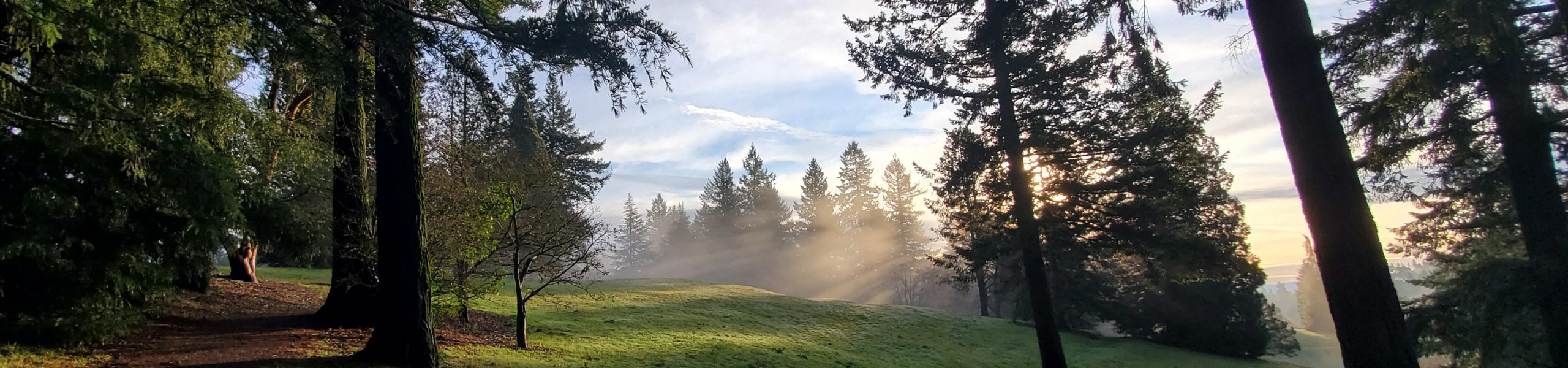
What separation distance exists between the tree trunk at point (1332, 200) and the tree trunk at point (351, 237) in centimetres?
1183

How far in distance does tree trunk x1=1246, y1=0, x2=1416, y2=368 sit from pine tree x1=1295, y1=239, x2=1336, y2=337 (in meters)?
70.1

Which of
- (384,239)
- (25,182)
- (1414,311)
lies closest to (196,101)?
(25,182)

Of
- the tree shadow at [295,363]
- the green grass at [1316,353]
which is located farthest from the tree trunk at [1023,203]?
the green grass at [1316,353]

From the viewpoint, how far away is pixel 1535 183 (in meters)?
10.4

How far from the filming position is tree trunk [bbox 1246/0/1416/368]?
15.9ft

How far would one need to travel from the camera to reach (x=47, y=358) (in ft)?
21.2

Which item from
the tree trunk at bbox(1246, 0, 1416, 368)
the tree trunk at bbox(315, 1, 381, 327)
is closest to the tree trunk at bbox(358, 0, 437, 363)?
the tree trunk at bbox(315, 1, 381, 327)

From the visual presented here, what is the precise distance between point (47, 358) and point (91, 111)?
3.12m

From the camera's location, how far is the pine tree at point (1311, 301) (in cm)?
6594

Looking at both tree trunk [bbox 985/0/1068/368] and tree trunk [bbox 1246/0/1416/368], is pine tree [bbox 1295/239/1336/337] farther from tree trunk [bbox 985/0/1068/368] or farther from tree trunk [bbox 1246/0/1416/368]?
tree trunk [bbox 1246/0/1416/368]

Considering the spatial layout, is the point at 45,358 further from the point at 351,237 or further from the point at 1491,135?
the point at 1491,135

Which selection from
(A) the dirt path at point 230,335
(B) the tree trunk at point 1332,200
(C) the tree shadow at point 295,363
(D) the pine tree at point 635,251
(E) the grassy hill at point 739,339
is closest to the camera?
(B) the tree trunk at point 1332,200

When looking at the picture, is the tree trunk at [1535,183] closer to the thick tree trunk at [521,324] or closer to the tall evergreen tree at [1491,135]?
the tall evergreen tree at [1491,135]

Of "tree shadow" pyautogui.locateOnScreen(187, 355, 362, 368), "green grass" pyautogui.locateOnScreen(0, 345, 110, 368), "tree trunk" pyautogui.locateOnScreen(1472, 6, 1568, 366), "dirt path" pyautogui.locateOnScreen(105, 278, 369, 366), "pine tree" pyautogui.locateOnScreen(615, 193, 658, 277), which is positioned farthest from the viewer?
"pine tree" pyautogui.locateOnScreen(615, 193, 658, 277)
